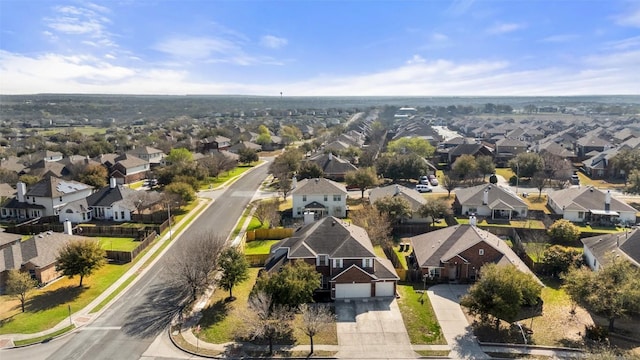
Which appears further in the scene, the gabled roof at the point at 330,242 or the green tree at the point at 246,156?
the green tree at the point at 246,156

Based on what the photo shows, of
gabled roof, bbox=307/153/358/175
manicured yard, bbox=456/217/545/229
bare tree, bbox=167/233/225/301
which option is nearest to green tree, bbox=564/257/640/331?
manicured yard, bbox=456/217/545/229

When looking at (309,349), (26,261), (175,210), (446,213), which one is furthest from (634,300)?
(175,210)

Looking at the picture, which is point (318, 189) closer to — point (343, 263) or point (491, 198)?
point (491, 198)

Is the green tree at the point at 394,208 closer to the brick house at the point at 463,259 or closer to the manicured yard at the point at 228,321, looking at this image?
the brick house at the point at 463,259

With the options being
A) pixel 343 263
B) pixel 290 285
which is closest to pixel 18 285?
pixel 290 285

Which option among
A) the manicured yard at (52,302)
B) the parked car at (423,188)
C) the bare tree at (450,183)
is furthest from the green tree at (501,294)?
the parked car at (423,188)
